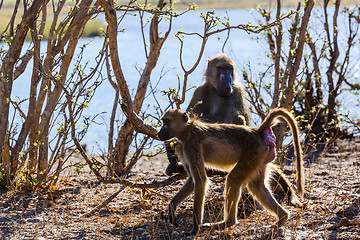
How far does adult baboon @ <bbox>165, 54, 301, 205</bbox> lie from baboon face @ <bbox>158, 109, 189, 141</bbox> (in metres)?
0.64

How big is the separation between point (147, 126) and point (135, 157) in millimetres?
1606

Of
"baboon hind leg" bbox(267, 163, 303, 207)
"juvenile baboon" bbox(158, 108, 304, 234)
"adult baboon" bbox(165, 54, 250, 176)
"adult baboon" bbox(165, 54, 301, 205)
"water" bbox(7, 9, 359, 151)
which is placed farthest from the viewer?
"water" bbox(7, 9, 359, 151)

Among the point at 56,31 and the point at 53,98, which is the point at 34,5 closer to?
the point at 56,31

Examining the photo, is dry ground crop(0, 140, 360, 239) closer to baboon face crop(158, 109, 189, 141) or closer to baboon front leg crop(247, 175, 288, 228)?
baboon front leg crop(247, 175, 288, 228)

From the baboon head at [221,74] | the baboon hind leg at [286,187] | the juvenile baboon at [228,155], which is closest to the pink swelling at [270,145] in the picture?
the juvenile baboon at [228,155]

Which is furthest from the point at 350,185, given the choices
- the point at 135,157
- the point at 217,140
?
the point at 135,157

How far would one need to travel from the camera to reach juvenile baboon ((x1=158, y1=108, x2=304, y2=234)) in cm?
427

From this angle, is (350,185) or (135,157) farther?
(135,157)

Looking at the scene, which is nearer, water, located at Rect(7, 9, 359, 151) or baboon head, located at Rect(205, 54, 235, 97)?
baboon head, located at Rect(205, 54, 235, 97)

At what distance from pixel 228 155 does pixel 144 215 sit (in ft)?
3.12

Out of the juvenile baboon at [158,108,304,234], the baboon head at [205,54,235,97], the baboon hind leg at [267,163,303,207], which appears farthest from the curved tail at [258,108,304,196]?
the baboon head at [205,54,235,97]

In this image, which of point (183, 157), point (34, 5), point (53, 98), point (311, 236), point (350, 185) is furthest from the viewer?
point (350, 185)

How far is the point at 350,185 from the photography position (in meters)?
5.45

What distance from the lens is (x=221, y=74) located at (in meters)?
5.32
